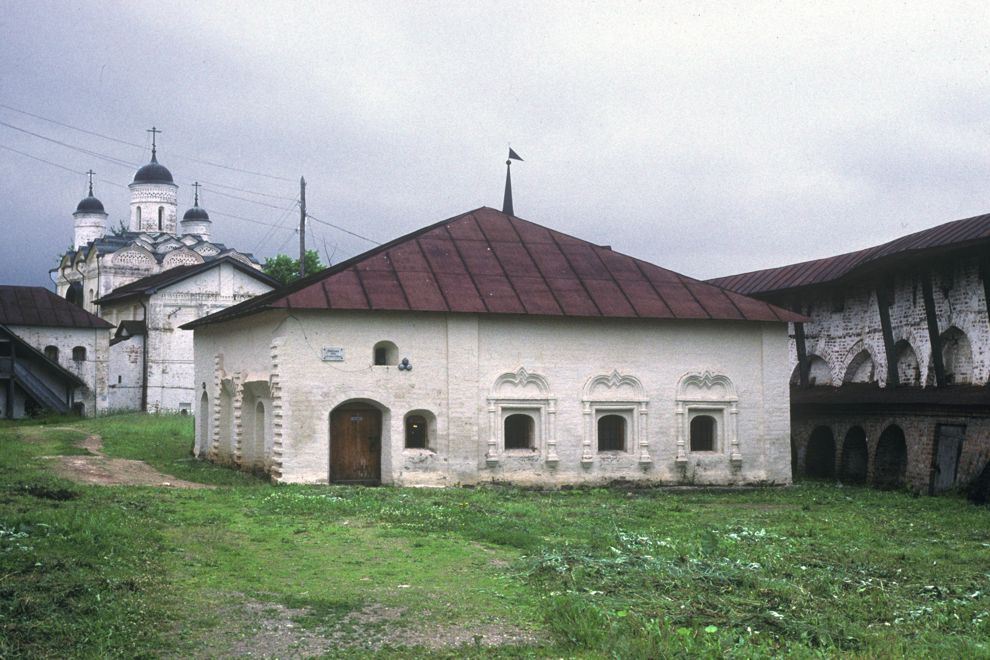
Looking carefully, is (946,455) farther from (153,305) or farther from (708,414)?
(153,305)

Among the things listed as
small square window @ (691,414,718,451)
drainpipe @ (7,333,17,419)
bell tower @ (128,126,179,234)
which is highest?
bell tower @ (128,126,179,234)

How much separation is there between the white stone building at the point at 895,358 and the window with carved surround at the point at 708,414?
3516 mm

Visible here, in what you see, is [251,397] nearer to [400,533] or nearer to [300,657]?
[400,533]

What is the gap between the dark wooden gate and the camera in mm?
21875

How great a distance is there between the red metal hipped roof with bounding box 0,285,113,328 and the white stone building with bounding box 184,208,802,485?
73.1 ft

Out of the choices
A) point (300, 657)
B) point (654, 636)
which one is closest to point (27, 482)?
point (300, 657)

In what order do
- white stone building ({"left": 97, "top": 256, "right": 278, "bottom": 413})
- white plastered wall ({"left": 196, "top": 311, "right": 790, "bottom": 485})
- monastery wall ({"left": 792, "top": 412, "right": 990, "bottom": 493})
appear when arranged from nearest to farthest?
monastery wall ({"left": 792, "top": 412, "right": 990, "bottom": 493}) < white plastered wall ({"left": 196, "top": 311, "right": 790, "bottom": 485}) < white stone building ({"left": 97, "top": 256, "right": 278, "bottom": 413})

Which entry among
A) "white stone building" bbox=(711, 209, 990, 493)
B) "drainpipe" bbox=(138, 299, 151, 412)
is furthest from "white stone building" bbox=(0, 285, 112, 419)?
"white stone building" bbox=(711, 209, 990, 493)

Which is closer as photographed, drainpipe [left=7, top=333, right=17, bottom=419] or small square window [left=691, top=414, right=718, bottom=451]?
small square window [left=691, top=414, right=718, bottom=451]

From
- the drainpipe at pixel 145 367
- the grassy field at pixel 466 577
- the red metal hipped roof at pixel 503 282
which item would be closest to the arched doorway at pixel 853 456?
the red metal hipped roof at pixel 503 282

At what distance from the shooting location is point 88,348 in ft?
150

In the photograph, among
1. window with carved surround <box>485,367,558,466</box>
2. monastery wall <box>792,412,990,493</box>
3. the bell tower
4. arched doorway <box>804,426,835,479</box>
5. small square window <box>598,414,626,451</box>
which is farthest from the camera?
the bell tower

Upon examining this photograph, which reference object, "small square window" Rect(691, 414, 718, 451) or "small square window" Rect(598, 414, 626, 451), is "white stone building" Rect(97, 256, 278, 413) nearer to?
"small square window" Rect(598, 414, 626, 451)

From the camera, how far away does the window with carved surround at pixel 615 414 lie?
2334cm
